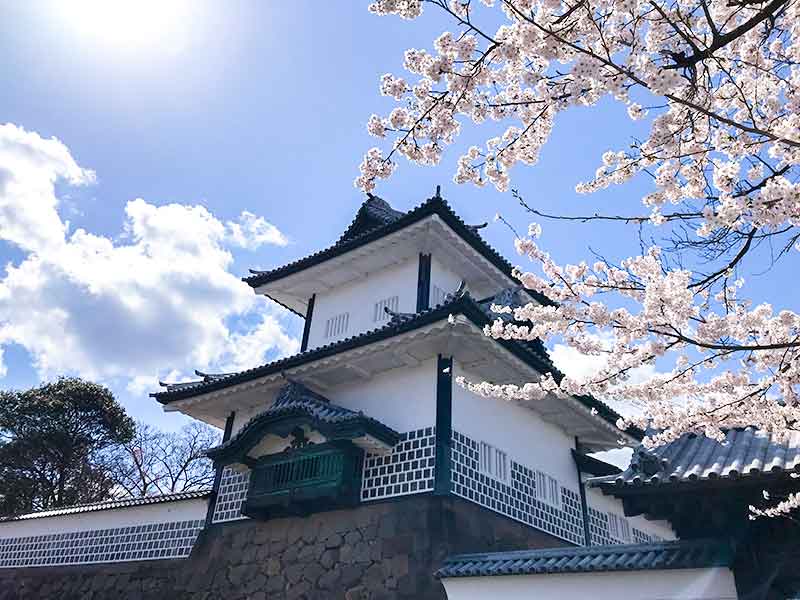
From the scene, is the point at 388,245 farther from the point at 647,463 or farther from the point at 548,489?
the point at 647,463

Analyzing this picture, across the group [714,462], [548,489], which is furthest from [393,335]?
[714,462]

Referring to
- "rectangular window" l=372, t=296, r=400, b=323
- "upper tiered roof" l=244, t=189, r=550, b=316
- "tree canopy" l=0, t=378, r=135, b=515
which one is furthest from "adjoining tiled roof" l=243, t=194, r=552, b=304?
"tree canopy" l=0, t=378, r=135, b=515

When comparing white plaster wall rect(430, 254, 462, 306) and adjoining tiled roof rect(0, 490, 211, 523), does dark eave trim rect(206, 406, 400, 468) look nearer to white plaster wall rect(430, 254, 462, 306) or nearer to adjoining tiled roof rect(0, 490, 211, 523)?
adjoining tiled roof rect(0, 490, 211, 523)

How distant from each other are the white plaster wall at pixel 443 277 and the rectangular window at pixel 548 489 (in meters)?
3.21

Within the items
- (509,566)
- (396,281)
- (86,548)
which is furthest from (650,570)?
(86,548)

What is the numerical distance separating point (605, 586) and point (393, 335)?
369 centimetres

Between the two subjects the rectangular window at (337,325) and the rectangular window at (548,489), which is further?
the rectangular window at (337,325)

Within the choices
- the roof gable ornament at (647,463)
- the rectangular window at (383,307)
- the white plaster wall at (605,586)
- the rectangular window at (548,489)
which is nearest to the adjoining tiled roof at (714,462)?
the roof gable ornament at (647,463)

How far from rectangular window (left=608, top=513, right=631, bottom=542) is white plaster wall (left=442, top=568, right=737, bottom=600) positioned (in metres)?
5.08

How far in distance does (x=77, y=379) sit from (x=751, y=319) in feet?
72.4

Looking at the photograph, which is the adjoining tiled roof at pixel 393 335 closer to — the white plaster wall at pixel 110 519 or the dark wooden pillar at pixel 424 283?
the dark wooden pillar at pixel 424 283

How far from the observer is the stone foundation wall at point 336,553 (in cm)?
664

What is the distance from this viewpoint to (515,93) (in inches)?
146

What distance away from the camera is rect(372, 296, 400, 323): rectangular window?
984 cm
